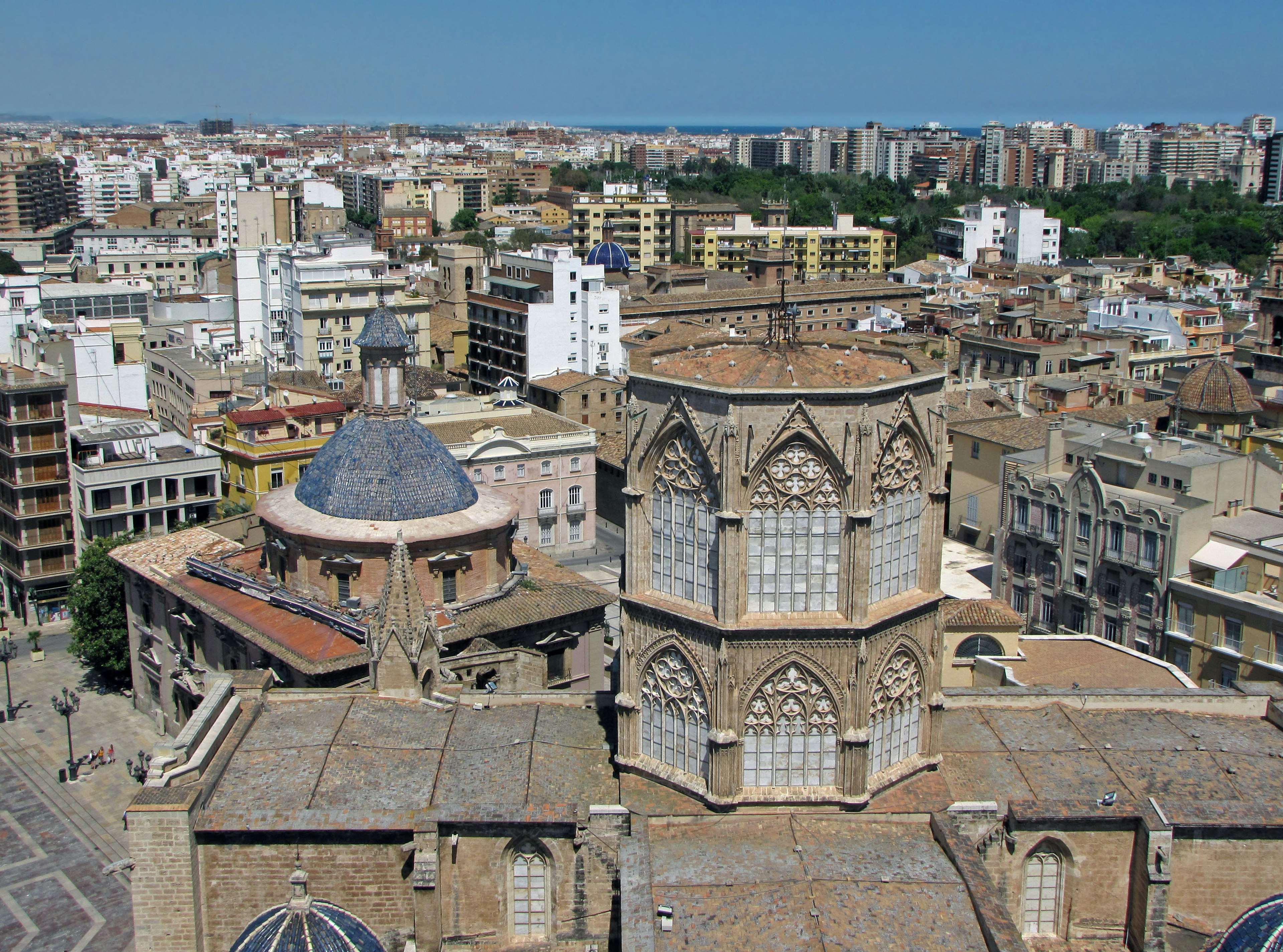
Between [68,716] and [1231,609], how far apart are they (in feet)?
140

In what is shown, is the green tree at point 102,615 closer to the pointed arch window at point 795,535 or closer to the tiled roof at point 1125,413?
the pointed arch window at point 795,535

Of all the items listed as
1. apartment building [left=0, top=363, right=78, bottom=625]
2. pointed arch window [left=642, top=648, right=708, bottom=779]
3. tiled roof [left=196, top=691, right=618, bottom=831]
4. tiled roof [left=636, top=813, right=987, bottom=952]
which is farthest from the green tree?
tiled roof [left=636, top=813, right=987, bottom=952]

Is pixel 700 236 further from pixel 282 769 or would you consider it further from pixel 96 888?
pixel 282 769

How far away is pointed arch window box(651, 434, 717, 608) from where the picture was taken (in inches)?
926

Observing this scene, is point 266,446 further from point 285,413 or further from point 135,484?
point 135,484

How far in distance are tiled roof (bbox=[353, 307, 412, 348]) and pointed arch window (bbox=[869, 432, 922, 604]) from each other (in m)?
24.5

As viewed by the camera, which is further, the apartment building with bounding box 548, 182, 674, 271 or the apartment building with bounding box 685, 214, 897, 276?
the apartment building with bounding box 685, 214, 897, 276

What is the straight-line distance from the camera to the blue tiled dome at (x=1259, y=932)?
21.9m

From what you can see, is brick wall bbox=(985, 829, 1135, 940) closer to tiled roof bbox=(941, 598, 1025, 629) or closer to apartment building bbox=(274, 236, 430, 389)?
tiled roof bbox=(941, 598, 1025, 629)

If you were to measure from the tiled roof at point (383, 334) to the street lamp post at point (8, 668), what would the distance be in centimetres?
2106

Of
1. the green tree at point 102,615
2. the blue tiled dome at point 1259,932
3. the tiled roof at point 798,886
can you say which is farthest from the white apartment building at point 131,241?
the blue tiled dome at point 1259,932

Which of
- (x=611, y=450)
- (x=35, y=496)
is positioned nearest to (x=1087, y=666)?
(x=611, y=450)

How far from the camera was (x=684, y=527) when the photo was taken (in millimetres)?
23922

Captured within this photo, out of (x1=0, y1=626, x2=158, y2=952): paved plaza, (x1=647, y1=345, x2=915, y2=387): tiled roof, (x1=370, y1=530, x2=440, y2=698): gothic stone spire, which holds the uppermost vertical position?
(x1=647, y1=345, x2=915, y2=387): tiled roof
